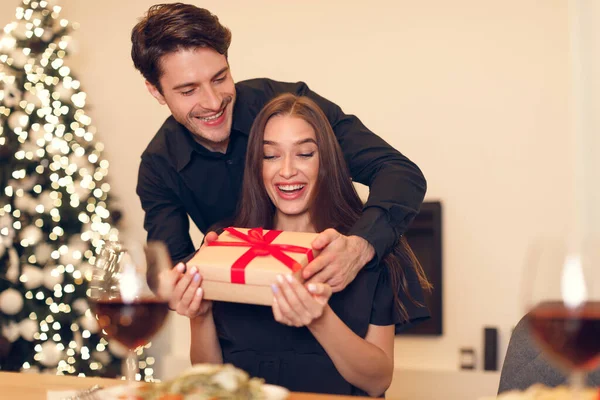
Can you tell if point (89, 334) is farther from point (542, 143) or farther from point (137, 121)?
point (542, 143)

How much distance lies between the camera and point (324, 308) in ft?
5.58

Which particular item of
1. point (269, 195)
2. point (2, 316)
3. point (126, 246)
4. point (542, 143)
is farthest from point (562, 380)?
point (2, 316)

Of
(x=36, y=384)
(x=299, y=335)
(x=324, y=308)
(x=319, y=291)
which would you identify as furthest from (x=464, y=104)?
(x=36, y=384)

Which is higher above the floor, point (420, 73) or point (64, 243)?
point (420, 73)

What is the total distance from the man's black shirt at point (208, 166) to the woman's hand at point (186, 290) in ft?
1.91

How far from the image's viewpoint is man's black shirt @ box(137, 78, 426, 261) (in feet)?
7.17

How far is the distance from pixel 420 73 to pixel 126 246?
3.35 meters

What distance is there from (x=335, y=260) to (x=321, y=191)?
425mm

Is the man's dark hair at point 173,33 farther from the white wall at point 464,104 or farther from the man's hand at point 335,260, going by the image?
the white wall at point 464,104

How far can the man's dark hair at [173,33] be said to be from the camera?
82.4 inches

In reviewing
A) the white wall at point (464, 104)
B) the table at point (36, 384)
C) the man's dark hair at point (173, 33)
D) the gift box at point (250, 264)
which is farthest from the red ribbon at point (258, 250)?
the white wall at point (464, 104)

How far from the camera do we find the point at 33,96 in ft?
12.8

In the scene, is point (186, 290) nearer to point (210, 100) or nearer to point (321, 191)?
point (321, 191)

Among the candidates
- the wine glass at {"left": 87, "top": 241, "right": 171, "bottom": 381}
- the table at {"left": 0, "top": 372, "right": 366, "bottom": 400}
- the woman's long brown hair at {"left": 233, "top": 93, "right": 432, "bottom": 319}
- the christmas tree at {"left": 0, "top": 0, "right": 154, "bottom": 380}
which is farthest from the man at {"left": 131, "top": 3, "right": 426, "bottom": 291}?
the christmas tree at {"left": 0, "top": 0, "right": 154, "bottom": 380}
